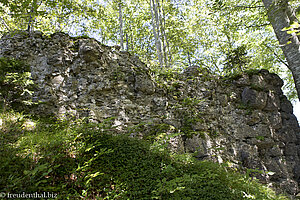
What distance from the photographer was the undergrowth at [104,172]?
→ 2.47 m

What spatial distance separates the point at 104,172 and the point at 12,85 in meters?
4.05

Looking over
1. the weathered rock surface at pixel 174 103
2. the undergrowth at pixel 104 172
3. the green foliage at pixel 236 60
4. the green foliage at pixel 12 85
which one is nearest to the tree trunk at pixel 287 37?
the weathered rock surface at pixel 174 103

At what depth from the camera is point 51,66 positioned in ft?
19.4

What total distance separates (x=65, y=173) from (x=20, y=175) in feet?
2.03

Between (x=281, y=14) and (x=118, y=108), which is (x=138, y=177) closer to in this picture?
(x=118, y=108)

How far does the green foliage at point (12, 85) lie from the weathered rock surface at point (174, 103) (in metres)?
0.45

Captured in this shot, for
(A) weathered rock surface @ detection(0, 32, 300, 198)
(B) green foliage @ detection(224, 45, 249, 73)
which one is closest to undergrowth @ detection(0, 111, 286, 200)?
(A) weathered rock surface @ detection(0, 32, 300, 198)

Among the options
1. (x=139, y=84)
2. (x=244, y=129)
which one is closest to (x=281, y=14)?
(x=244, y=129)

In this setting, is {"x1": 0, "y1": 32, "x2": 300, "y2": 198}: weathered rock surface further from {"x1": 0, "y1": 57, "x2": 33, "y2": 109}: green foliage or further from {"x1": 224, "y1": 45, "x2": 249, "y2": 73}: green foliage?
{"x1": 224, "y1": 45, "x2": 249, "y2": 73}: green foliage

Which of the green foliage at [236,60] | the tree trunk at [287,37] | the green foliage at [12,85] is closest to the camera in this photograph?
the green foliage at [12,85]

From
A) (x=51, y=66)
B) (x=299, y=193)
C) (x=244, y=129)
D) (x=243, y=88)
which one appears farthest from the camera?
(x=243, y=88)

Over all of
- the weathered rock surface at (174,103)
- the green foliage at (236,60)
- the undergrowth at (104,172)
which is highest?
the green foliage at (236,60)

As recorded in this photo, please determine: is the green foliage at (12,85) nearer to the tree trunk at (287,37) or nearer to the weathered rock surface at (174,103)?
the weathered rock surface at (174,103)

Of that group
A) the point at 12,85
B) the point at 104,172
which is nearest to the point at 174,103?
the point at 104,172
